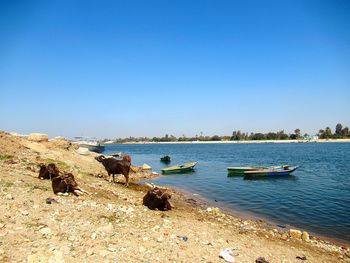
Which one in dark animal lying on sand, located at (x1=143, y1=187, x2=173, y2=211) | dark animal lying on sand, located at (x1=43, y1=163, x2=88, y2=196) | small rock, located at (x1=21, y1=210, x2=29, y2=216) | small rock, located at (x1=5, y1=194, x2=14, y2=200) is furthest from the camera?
dark animal lying on sand, located at (x1=143, y1=187, x2=173, y2=211)

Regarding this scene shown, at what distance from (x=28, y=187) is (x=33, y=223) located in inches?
171

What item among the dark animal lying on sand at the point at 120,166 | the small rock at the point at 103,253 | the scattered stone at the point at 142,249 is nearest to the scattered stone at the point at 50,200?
the small rock at the point at 103,253

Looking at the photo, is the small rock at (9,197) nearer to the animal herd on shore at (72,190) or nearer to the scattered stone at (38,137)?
the animal herd on shore at (72,190)

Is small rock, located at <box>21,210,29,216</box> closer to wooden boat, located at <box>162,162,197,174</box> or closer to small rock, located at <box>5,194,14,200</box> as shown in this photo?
small rock, located at <box>5,194,14,200</box>

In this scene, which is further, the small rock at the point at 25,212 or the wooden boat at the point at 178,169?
the wooden boat at the point at 178,169

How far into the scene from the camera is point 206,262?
329 inches

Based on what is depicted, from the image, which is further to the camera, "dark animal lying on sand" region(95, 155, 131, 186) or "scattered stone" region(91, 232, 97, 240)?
"dark animal lying on sand" region(95, 155, 131, 186)

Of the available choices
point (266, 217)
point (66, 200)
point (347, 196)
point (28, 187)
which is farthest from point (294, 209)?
point (28, 187)

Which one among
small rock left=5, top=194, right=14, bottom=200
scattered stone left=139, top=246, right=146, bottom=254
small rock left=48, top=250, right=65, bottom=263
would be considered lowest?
scattered stone left=139, top=246, right=146, bottom=254

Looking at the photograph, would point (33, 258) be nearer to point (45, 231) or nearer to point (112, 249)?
point (45, 231)

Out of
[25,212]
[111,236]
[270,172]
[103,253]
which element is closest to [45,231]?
[25,212]

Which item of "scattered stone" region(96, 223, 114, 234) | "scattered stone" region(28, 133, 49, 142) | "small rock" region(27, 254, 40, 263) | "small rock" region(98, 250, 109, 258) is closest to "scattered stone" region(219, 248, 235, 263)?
"small rock" region(98, 250, 109, 258)

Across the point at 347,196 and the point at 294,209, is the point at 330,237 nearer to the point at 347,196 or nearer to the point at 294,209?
the point at 294,209

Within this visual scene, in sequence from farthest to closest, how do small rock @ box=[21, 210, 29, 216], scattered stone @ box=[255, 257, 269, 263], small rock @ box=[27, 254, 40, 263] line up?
small rock @ box=[21, 210, 29, 216] < scattered stone @ box=[255, 257, 269, 263] < small rock @ box=[27, 254, 40, 263]
